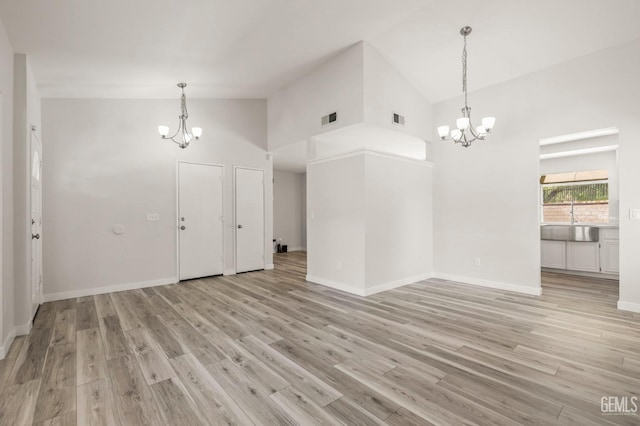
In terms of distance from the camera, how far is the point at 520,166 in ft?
15.6

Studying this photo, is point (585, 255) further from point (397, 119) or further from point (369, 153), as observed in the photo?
point (369, 153)

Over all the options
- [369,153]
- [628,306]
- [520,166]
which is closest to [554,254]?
[628,306]

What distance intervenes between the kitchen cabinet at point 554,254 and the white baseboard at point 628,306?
7.83 ft

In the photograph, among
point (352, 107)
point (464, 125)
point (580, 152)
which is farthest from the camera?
point (580, 152)

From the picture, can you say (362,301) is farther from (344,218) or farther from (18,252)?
(18,252)

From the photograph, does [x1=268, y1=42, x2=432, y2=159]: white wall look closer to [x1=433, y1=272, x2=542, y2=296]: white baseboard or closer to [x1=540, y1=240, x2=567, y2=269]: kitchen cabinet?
[x1=433, y1=272, x2=542, y2=296]: white baseboard

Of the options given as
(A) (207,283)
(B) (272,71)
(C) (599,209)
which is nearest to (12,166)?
(A) (207,283)

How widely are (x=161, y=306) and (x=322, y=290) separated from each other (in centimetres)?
233

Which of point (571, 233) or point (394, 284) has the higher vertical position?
point (571, 233)

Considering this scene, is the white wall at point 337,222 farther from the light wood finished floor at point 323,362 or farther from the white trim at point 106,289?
the white trim at point 106,289

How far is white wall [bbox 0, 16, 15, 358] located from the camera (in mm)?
2713

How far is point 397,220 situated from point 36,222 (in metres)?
5.09

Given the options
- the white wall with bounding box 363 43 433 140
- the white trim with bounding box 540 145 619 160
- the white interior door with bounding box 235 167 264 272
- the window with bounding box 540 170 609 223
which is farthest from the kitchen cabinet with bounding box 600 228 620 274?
the white interior door with bounding box 235 167 264 272

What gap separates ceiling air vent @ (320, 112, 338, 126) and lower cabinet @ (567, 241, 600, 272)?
524 centimetres
